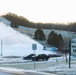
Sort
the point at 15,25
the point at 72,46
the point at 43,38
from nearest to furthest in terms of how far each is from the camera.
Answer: the point at 72,46 → the point at 43,38 → the point at 15,25

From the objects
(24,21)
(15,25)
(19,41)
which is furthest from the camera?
(24,21)

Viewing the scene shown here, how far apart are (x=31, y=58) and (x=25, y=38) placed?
199 ft

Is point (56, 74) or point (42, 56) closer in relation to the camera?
point (56, 74)

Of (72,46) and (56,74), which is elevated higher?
(72,46)

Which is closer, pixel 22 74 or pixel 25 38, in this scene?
pixel 22 74

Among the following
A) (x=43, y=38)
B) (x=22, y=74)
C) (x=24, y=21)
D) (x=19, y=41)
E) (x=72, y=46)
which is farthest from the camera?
(x=24, y=21)

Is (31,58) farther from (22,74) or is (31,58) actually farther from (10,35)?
(10,35)

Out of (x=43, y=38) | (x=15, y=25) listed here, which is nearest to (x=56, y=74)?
(x=43, y=38)

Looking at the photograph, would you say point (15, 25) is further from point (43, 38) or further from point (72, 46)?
point (72, 46)

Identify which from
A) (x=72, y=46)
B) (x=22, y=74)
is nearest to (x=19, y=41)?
(x=72, y=46)

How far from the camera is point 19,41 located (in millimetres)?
115875

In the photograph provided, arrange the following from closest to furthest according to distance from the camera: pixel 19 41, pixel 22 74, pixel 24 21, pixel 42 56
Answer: pixel 22 74 → pixel 42 56 → pixel 19 41 → pixel 24 21

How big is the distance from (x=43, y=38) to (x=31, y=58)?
2577 inches

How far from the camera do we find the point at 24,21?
597 feet
